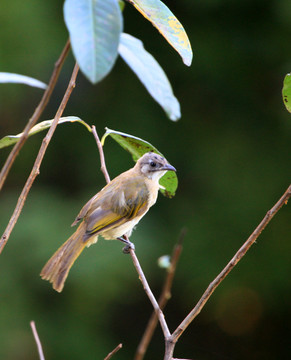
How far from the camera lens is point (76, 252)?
5.98 feet

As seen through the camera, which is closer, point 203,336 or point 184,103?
point 184,103

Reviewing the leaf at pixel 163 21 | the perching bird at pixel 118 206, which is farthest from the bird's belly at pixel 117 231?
the leaf at pixel 163 21

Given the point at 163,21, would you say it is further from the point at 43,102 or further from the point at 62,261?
the point at 62,261

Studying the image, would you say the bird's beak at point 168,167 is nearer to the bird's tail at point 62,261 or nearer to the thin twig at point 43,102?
the bird's tail at point 62,261

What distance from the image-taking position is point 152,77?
86 centimetres

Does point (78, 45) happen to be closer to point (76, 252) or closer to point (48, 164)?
point (76, 252)

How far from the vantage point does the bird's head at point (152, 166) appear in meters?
2.33

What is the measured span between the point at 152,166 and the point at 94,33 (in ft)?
5.30

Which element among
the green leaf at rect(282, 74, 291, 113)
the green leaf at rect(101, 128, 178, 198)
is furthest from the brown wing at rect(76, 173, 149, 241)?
the green leaf at rect(282, 74, 291, 113)

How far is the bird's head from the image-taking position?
2.33 meters

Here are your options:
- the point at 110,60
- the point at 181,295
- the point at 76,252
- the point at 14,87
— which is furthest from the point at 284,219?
the point at 110,60

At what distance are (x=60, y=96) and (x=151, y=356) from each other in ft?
8.52

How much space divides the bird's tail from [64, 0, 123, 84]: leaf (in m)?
0.78

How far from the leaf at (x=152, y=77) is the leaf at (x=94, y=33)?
0.27 ft
